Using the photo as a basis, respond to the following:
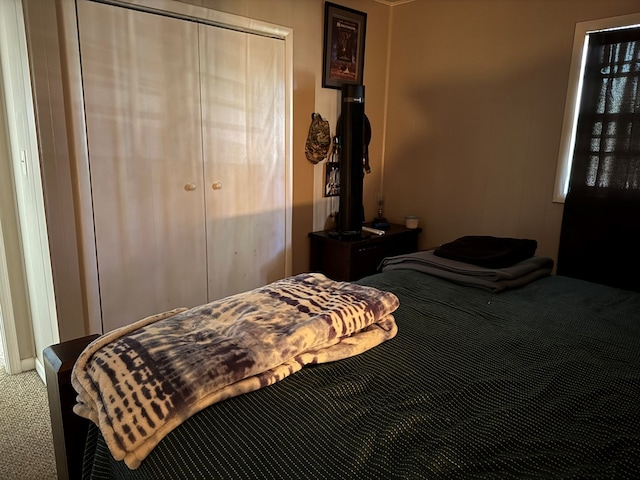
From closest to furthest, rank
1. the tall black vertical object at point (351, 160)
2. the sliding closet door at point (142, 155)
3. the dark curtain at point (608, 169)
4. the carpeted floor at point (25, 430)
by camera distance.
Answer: the carpeted floor at point (25, 430) → the sliding closet door at point (142, 155) → the dark curtain at point (608, 169) → the tall black vertical object at point (351, 160)

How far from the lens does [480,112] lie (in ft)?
9.90

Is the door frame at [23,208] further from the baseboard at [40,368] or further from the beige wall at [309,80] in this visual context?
the beige wall at [309,80]

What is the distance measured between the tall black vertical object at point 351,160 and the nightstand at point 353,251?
4.2 inches

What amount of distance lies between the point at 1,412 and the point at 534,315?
2376 millimetres

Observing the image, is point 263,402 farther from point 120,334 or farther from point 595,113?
point 595,113

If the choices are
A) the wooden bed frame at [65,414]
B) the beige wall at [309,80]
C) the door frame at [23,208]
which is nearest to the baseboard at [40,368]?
the door frame at [23,208]

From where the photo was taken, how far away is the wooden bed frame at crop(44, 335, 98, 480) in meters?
1.08

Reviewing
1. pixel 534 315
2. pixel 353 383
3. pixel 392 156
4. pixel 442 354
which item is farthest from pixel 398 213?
pixel 353 383

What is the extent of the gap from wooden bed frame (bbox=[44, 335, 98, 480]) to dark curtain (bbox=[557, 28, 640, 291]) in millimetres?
2625

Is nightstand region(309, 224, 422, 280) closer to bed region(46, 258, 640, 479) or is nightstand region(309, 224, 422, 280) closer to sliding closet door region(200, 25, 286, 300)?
sliding closet door region(200, 25, 286, 300)

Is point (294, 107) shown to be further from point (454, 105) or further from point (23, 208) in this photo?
point (23, 208)

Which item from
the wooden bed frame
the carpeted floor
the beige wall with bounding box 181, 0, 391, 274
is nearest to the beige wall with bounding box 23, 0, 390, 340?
the beige wall with bounding box 181, 0, 391, 274

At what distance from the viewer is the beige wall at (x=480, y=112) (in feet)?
8.86

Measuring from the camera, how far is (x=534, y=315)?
1.56 meters
